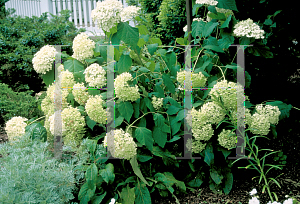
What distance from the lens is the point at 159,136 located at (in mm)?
1707

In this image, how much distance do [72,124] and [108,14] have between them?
29.2 inches

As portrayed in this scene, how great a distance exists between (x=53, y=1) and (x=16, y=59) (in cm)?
533

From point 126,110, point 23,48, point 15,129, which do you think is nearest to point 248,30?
point 126,110

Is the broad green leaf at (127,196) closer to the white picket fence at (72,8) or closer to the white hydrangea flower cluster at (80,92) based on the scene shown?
the white hydrangea flower cluster at (80,92)

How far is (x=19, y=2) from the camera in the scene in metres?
9.82

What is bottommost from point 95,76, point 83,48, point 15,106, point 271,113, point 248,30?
point 15,106

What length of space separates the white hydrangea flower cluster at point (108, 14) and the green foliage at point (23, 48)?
3188 mm

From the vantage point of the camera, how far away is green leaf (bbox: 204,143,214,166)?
1688mm

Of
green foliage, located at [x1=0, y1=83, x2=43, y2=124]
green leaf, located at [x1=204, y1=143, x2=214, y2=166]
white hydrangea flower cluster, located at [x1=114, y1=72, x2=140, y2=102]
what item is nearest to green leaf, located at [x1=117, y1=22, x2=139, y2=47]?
white hydrangea flower cluster, located at [x1=114, y1=72, x2=140, y2=102]

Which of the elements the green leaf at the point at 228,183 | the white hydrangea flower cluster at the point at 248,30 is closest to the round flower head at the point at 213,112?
the green leaf at the point at 228,183

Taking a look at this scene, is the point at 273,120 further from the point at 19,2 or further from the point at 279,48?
the point at 19,2

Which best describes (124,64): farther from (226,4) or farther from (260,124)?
(260,124)

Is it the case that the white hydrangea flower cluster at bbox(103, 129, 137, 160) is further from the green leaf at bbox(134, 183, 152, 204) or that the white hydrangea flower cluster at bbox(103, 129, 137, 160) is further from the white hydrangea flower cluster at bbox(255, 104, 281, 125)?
the white hydrangea flower cluster at bbox(255, 104, 281, 125)

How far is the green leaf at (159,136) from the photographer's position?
1703mm
